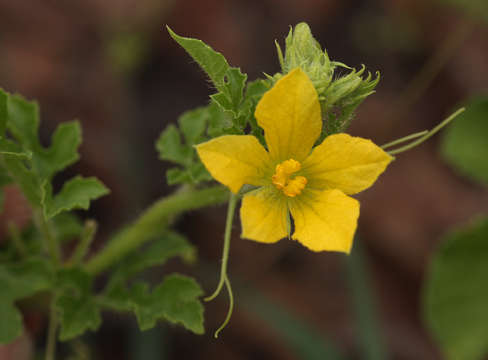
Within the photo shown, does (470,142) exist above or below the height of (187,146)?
below

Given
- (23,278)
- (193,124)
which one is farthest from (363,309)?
(23,278)

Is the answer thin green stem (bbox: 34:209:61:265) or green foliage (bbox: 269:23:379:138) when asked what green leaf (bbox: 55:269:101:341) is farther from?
green foliage (bbox: 269:23:379:138)

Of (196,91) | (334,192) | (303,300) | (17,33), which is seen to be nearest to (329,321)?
(303,300)

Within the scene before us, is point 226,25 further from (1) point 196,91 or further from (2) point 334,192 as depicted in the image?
(2) point 334,192

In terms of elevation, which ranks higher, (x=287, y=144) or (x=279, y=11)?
(x=287, y=144)

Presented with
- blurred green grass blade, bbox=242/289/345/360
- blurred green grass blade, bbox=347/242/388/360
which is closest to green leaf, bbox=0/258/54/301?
blurred green grass blade, bbox=242/289/345/360

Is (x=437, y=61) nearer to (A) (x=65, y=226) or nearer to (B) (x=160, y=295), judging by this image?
(A) (x=65, y=226)
